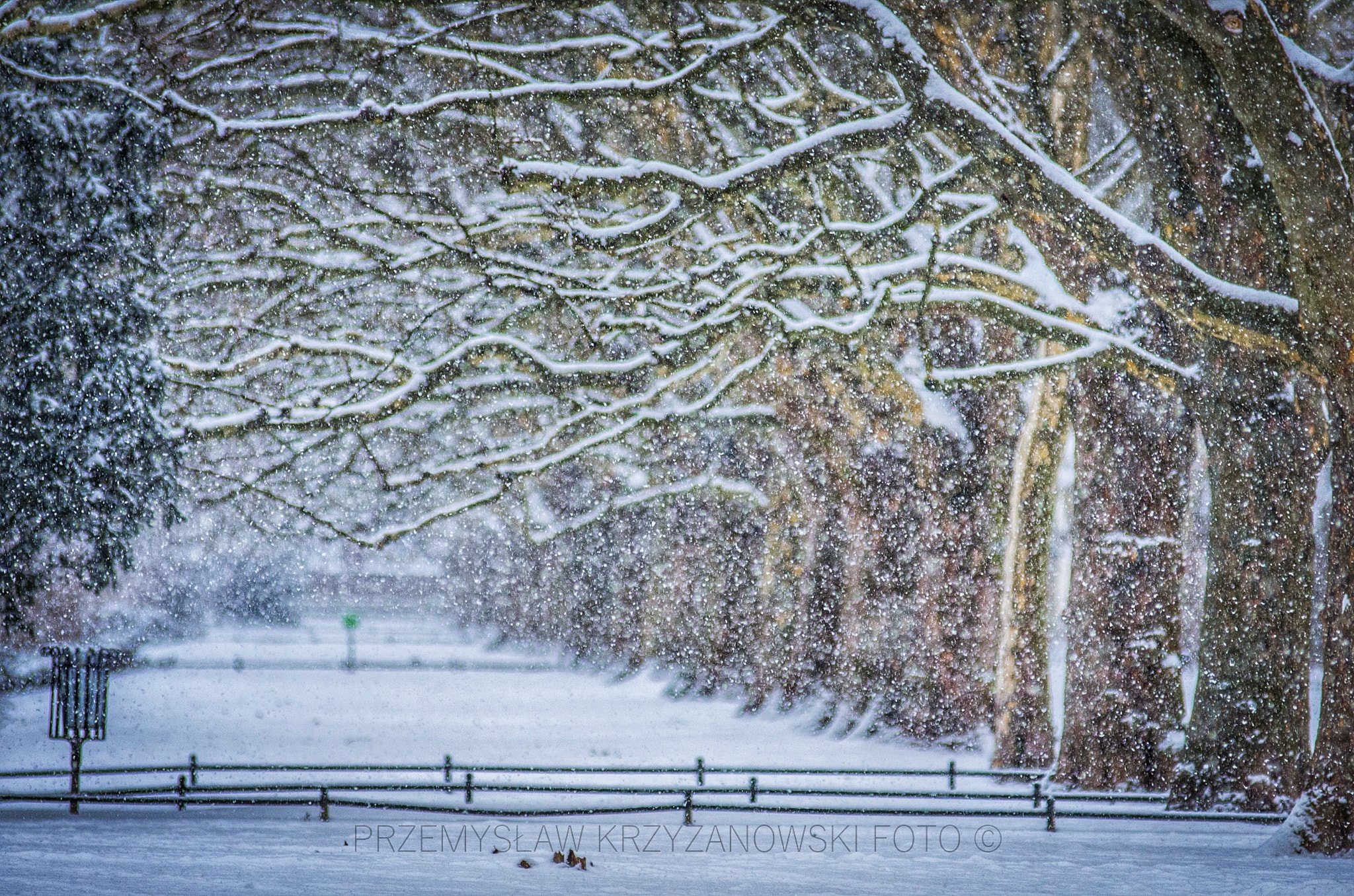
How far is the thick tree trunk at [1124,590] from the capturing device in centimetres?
1410

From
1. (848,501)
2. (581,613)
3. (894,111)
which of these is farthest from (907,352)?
(581,613)

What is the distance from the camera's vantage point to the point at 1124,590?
14750 mm

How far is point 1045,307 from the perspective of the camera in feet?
37.2

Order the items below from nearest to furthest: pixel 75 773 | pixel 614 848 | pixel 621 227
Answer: pixel 621 227 → pixel 614 848 → pixel 75 773

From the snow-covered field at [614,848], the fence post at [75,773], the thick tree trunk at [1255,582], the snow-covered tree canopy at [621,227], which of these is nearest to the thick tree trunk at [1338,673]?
the snow-covered field at [614,848]

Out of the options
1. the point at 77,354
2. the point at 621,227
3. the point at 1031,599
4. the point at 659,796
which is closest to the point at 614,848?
the point at 659,796

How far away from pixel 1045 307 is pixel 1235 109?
95.4 inches

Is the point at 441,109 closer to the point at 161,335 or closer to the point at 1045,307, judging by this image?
the point at 1045,307

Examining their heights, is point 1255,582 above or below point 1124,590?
above

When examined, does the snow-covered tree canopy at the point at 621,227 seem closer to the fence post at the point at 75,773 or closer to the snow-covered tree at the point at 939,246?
the snow-covered tree at the point at 939,246

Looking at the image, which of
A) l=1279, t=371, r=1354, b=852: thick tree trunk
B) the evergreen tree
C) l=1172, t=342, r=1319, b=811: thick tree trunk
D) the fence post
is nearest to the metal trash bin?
the fence post

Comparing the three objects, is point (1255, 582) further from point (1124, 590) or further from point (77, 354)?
point (77, 354)

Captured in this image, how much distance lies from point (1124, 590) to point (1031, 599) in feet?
5.47

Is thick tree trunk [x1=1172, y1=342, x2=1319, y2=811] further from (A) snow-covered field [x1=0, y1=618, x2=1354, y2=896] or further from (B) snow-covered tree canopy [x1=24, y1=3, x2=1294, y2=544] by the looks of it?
(A) snow-covered field [x1=0, y1=618, x2=1354, y2=896]
